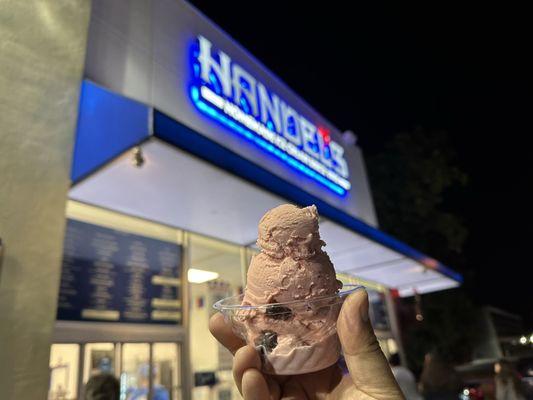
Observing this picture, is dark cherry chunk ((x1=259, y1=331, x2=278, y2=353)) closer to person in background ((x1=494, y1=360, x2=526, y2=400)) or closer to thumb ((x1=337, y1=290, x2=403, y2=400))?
thumb ((x1=337, y1=290, x2=403, y2=400))

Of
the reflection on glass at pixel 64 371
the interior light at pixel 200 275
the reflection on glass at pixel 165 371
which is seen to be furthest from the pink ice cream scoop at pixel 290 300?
the interior light at pixel 200 275

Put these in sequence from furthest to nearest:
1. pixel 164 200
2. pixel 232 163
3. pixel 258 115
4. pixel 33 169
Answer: pixel 258 115 < pixel 164 200 < pixel 232 163 < pixel 33 169

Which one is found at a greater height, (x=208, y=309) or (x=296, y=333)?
(x=208, y=309)

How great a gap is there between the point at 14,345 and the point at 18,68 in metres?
2.30

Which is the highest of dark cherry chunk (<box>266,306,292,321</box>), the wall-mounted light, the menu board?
the wall-mounted light

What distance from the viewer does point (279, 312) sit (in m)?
1.36

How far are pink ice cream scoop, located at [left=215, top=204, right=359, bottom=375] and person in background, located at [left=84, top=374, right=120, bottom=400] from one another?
2.63m

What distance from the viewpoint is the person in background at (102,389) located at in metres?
3.42

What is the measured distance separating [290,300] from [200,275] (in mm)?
4437

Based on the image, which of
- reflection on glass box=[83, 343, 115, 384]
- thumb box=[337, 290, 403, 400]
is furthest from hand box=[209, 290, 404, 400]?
reflection on glass box=[83, 343, 115, 384]

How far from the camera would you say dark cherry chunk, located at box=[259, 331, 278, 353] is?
4.42ft

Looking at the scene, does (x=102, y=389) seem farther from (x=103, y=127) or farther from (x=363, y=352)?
(x=363, y=352)

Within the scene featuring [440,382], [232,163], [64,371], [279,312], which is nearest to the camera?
[279,312]

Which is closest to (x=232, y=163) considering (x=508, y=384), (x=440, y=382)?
(x=440, y=382)
